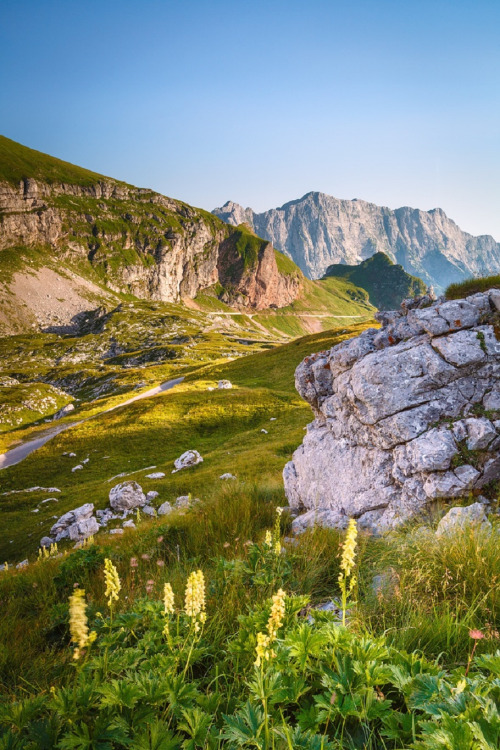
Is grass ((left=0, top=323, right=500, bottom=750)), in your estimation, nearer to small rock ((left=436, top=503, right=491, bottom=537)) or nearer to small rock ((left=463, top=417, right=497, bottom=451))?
small rock ((left=436, top=503, right=491, bottom=537))

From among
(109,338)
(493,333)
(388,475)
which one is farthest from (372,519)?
(109,338)

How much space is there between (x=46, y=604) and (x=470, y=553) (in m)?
6.49

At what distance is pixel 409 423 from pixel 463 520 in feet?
11.2

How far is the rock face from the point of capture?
8.27m

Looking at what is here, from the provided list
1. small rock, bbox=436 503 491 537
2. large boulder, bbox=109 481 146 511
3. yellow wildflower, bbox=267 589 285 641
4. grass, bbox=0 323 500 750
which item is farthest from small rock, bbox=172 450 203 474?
yellow wildflower, bbox=267 589 285 641

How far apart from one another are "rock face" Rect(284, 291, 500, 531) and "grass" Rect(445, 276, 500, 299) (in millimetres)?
3410

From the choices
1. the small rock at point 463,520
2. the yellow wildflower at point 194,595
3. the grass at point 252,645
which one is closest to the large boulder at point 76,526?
the grass at point 252,645

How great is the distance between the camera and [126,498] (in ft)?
84.2

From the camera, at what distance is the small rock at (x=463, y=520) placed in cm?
577

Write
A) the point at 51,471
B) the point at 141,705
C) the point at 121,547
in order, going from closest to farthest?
the point at 141,705 → the point at 121,547 → the point at 51,471

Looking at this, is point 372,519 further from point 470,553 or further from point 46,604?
point 46,604

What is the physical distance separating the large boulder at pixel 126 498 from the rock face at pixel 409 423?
1702cm

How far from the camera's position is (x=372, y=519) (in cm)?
895

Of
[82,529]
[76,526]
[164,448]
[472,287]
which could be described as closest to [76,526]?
[76,526]
